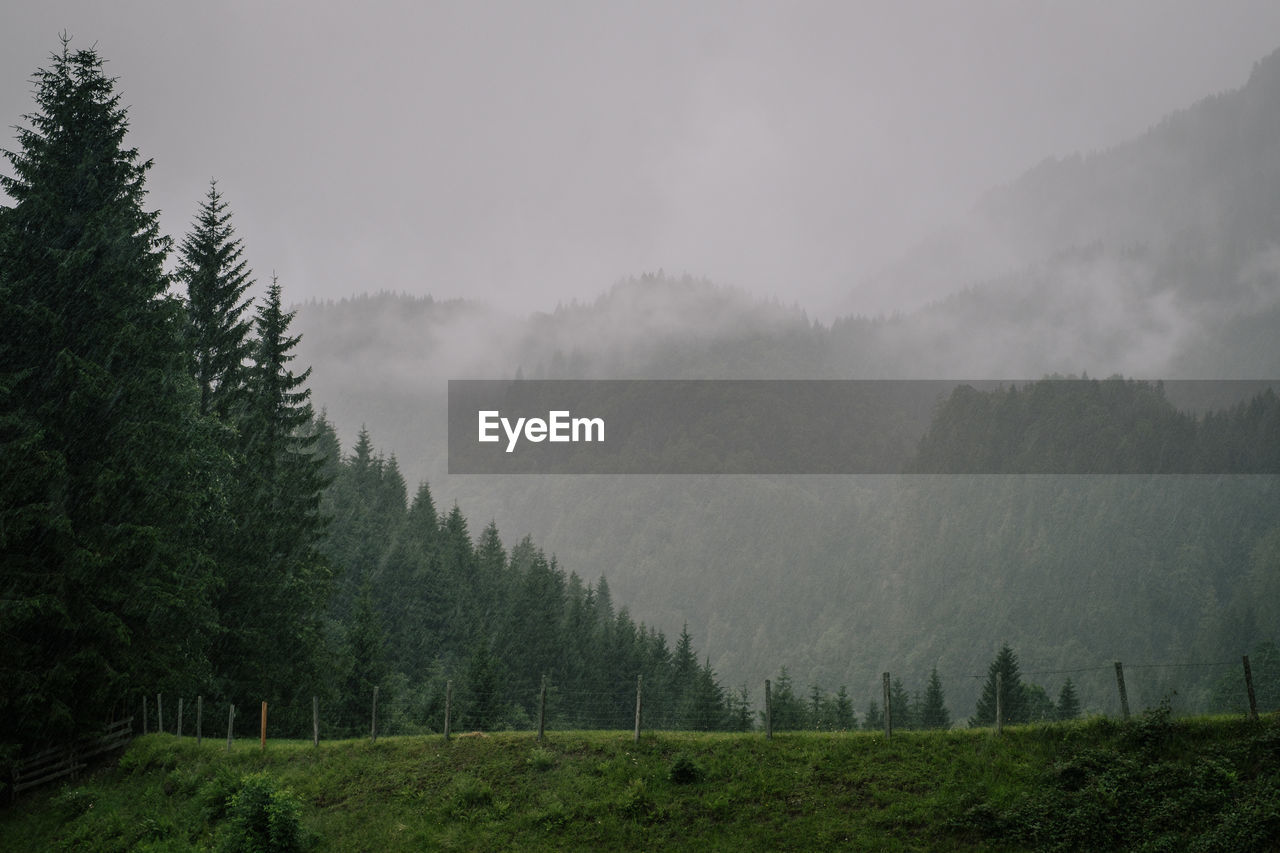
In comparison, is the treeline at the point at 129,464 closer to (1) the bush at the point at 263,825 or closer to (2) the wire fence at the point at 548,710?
(2) the wire fence at the point at 548,710

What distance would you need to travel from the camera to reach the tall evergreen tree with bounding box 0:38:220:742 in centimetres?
2536

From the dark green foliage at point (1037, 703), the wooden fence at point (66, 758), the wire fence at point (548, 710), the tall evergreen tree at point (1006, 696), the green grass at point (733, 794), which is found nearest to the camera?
the green grass at point (733, 794)

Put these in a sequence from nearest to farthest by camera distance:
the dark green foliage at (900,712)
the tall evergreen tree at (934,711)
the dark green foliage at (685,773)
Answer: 1. the dark green foliage at (685,773)
2. the tall evergreen tree at (934,711)
3. the dark green foliage at (900,712)

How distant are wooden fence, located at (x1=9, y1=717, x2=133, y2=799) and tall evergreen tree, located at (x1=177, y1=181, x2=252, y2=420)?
14237 mm

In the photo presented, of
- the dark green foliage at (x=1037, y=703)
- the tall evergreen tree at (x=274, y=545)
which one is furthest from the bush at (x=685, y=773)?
the dark green foliage at (x=1037, y=703)

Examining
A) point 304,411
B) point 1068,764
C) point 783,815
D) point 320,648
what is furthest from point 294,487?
point 1068,764

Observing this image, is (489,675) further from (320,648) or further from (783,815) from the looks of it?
(783,815)

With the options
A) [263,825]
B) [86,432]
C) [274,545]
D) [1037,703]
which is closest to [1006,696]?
[1037,703]

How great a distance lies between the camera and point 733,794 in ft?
69.8

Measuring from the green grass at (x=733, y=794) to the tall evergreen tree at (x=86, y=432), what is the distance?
4.84 metres

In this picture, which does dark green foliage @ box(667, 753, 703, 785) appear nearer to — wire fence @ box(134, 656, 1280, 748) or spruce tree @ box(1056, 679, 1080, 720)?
wire fence @ box(134, 656, 1280, 748)

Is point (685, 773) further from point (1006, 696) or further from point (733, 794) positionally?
point (1006, 696)

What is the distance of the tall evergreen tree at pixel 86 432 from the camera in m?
25.4

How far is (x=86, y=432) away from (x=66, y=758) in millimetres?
12118
